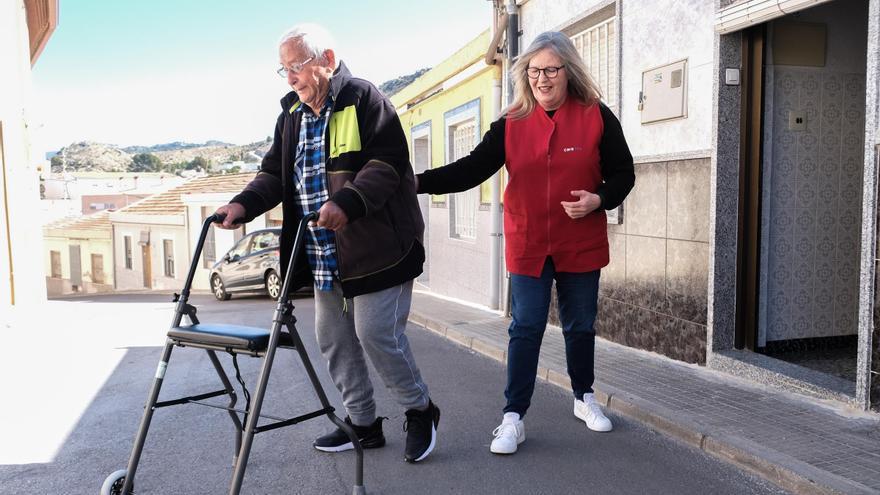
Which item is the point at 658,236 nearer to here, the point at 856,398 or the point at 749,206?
the point at 749,206

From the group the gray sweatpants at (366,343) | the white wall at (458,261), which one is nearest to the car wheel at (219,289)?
the white wall at (458,261)

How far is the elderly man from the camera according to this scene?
3336 millimetres

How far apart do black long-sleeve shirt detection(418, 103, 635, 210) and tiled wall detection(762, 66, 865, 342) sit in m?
2.23

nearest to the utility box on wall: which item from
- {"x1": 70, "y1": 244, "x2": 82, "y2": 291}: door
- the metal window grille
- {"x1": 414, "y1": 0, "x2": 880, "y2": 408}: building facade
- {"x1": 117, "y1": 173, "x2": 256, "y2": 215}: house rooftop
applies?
{"x1": 414, "y1": 0, "x2": 880, "y2": 408}: building facade

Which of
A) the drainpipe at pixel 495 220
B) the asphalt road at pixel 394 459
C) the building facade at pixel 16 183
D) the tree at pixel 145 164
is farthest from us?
the tree at pixel 145 164

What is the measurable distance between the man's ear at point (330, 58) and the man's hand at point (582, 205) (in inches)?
48.1

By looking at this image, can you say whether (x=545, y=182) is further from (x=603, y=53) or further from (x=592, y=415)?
(x=603, y=53)

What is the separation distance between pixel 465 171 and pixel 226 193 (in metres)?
32.1

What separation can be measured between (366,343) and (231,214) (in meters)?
0.82

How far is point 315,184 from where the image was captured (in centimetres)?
347

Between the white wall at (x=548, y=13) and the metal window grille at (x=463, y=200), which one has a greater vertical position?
the white wall at (x=548, y=13)

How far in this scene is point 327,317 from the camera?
3.66 metres

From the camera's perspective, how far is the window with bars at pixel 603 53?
7528 millimetres

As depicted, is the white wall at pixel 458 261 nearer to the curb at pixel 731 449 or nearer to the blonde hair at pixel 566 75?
the curb at pixel 731 449
